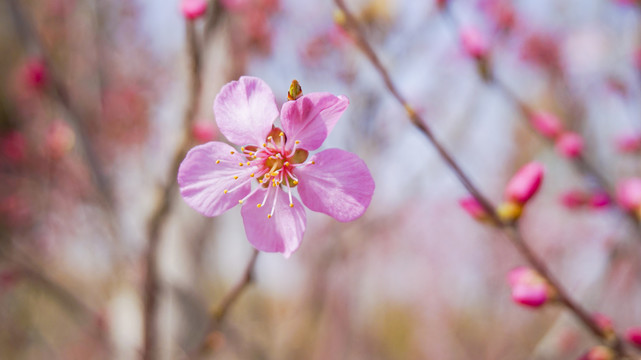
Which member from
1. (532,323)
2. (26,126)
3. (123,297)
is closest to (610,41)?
(532,323)

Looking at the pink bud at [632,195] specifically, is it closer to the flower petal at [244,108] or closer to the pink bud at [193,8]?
the flower petal at [244,108]

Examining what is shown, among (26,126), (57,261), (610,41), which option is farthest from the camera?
(26,126)

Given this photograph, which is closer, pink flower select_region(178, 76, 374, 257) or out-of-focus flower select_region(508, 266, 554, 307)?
pink flower select_region(178, 76, 374, 257)

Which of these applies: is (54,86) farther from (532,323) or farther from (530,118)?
(532,323)

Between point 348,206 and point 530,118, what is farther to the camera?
point 530,118

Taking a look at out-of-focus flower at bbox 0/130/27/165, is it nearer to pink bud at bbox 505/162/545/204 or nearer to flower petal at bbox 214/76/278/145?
flower petal at bbox 214/76/278/145

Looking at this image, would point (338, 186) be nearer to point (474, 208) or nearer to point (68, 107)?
point (474, 208)

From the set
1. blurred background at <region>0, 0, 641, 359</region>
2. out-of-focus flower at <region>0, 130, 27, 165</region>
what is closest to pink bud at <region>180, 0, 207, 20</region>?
blurred background at <region>0, 0, 641, 359</region>
